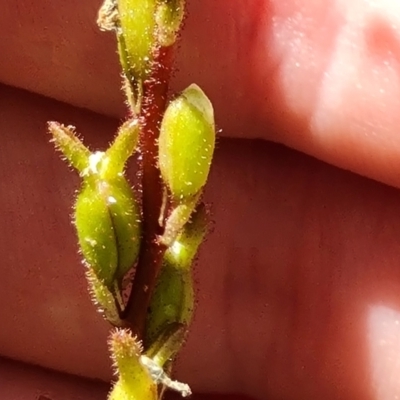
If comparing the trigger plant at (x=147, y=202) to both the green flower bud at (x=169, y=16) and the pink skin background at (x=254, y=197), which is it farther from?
the pink skin background at (x=254, y=197)

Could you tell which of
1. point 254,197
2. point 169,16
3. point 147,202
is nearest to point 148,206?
point 147,202

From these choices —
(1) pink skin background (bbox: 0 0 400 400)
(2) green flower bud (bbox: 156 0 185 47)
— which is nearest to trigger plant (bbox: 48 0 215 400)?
(2) green flower bud (bbox: 156 0 185 47)

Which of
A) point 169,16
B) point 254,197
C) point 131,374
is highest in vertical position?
point 254,197

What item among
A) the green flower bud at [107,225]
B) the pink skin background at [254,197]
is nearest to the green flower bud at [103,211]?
the green flower bud at [107,225]

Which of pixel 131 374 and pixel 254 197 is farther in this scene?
pixel 254 197

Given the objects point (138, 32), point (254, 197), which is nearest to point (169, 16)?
point (138, 32)

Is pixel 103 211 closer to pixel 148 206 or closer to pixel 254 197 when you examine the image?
pixel 148 206

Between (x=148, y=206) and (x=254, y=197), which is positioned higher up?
Answer: (x=254, y=197)
